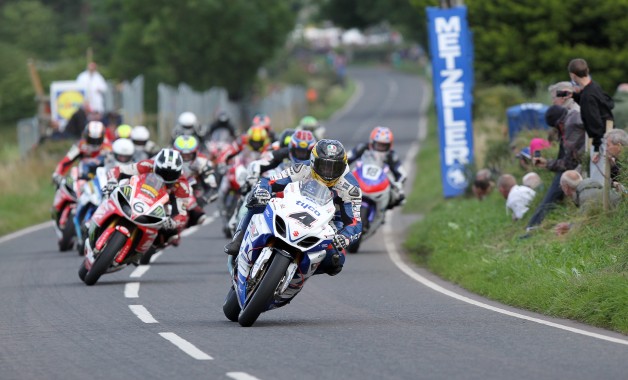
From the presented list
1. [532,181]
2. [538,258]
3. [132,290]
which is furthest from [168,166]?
[532,181]

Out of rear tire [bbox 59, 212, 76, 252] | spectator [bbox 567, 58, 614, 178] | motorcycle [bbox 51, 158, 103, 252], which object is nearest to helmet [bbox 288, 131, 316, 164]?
spectator [bbox 567, 58, 614, 178]

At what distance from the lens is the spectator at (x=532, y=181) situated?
20.1 m

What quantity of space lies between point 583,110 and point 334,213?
Answer: 4.95m

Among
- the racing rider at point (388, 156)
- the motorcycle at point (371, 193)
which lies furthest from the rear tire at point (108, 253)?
the racing rider at point (388, 156)

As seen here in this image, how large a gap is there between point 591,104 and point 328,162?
16.4ft

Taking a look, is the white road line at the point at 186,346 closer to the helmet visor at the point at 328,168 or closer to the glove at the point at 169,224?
the helmet visor at the point at 328,168

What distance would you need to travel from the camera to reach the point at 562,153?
18500 mm

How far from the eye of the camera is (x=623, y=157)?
53.1 feet

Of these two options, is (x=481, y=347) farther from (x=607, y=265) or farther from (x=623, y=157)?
(x=623, y=157)

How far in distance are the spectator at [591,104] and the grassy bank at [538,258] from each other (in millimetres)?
925

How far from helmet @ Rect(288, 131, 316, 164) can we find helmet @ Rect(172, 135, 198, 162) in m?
2.76

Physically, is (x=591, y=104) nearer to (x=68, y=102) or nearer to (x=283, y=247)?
(x=283, y=247)

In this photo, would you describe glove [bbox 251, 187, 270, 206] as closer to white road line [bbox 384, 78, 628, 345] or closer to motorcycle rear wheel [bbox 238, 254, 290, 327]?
motorcycle rear wheel [bbox 238, 254, 290, 327]

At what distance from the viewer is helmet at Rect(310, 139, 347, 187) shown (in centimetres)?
1306
